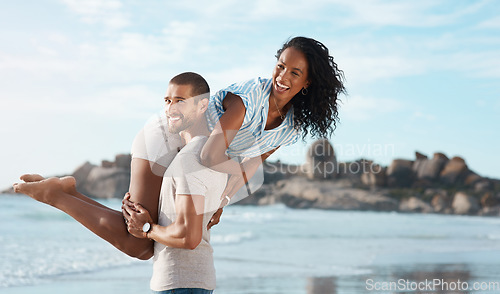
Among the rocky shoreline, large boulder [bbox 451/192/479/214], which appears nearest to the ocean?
large boulder [bbox 451/192/479/214]

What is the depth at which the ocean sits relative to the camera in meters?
6.95

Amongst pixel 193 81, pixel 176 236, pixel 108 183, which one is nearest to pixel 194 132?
pixel 193 81

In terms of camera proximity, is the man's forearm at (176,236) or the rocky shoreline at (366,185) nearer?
the man's forearm at (176,236)

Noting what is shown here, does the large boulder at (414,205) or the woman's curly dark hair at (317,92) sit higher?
the large boulder at (414,205)

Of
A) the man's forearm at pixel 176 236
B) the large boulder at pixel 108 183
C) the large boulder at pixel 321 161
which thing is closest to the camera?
the man's forearm at pixel 176 236

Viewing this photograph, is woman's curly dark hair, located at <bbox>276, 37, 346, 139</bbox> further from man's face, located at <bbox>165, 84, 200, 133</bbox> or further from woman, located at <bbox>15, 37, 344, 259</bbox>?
man's face, located at <bbox>165, 84, 200, 133</bbox>

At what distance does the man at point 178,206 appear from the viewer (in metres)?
2.28

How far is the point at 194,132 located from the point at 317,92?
34.6 inches

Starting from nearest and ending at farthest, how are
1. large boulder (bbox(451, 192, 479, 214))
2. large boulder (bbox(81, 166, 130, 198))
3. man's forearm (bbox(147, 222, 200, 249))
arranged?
1. man's forearm (bbox(147, 222, 200, 249))
2. large boulder (bbox(451, 192, 479, 214))
3. large boulder (bbox(81, 166, 130, 198))

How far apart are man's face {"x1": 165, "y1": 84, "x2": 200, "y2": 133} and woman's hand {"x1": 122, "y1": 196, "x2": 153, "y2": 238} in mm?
386

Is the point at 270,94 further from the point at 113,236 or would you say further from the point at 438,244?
the point at 438,244

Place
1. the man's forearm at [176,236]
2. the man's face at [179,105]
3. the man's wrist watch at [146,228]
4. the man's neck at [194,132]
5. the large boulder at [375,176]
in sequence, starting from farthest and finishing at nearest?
the large boulder at [375,176]
the man's neck at [194,132]
the man's face at [179,105]
the man's wrist watch at [146,228]
the man's forearm at [176,236]

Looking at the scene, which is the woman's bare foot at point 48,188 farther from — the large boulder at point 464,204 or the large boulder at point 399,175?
the large boulder at point 399,175

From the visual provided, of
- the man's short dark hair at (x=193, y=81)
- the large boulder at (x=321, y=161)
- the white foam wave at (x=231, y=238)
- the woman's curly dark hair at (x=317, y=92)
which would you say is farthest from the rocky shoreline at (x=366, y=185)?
the man's short dark hair at (x=193, y=81)
